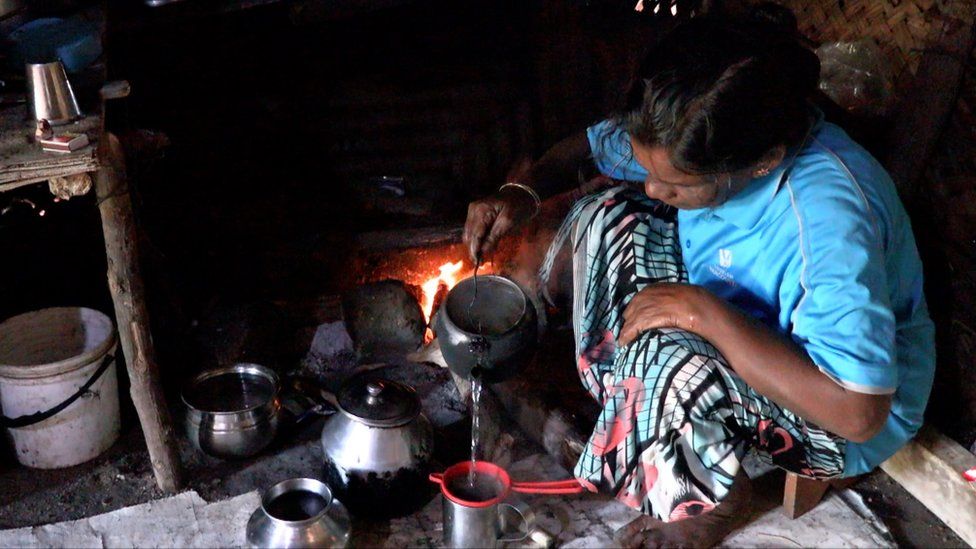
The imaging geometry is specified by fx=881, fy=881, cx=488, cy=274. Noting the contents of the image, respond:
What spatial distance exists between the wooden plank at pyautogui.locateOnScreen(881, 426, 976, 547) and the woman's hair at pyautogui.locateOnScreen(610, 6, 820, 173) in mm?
1360

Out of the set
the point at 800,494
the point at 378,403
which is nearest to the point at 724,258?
the point at 800,494

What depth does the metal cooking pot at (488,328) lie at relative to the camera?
263 centimetres

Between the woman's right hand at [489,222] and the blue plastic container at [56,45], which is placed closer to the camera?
the woman's right hand at [489,222]

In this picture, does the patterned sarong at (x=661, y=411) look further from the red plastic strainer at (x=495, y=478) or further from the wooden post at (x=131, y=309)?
the wooden post at (x=131, y=309)

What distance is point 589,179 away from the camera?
310 cm

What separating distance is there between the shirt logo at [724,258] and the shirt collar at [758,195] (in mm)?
97

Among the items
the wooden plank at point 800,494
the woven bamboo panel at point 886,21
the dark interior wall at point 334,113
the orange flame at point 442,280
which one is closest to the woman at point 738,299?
the wooden plank at point 800,494

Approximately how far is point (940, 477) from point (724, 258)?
45.1 inches

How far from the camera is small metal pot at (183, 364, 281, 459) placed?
299 centimetres

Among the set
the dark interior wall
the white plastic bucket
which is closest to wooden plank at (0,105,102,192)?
the white plastic bucket

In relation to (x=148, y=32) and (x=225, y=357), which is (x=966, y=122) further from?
(x=148, y=32)

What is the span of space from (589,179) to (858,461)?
126cm

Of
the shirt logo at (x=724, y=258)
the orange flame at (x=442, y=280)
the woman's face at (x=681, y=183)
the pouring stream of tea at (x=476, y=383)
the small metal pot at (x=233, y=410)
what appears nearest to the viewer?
the woman's face at (x=681, y=183)

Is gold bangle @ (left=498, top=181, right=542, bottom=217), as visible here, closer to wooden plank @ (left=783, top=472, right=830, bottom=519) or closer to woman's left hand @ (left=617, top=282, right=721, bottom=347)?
woman's left hand @ (left=617, top=282, right=721, bottom=347)
